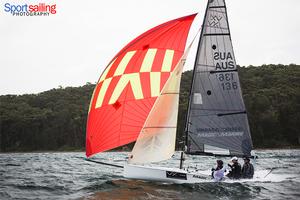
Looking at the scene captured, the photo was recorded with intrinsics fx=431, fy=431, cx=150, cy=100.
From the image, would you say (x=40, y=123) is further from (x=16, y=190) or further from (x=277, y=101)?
(x=16, y=190)

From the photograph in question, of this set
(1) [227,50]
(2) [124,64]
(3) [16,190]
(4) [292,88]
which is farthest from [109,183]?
(4) [292,88]

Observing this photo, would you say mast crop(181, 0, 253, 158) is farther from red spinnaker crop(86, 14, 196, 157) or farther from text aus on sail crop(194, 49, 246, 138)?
red spinnaker crop(86, 14, 196, 157)

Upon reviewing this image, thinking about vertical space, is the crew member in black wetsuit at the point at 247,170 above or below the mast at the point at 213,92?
below

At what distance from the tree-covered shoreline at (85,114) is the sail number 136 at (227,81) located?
49130 mm

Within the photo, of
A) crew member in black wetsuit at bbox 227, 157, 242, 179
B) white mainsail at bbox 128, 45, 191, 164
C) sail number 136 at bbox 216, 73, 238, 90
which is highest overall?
sail number 136 at bbox 216, 73, 238, 90

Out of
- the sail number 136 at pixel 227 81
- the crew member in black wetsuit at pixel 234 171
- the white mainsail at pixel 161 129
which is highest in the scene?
the sail number 136 at pixel 227 81

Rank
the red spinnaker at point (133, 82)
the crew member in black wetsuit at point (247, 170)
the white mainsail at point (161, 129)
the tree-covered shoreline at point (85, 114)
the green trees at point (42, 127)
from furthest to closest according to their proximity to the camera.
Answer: the green trees at point (42, 127), the tree-covered shoreline at point (85, 114), the crew member in black wetsuit at point (247, 170), the red spinnaker at point (133, 82), the white mainsail at point (161, 129)

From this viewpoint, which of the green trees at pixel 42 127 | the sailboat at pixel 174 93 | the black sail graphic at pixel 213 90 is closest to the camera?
the sailboat at pixel 174 93

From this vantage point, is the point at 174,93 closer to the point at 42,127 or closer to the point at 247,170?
the point at 247,170

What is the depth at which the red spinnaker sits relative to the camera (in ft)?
51.4

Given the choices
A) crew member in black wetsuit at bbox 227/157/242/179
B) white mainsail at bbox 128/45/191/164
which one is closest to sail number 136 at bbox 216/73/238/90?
white mainsail at bbox 128/45/191/164

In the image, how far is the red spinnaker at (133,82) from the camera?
15.7m

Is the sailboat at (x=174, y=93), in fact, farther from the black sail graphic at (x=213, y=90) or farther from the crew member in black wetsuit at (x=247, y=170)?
the crew member in black wetsuit at (x=247, y=170)

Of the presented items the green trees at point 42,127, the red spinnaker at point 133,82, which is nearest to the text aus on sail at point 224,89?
the red spinnaker at point 133,82
